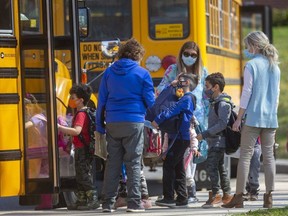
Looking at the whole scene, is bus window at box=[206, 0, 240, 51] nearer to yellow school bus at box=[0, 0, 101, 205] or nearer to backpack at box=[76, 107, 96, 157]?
backpack at box=[76, 107, 96, 157]

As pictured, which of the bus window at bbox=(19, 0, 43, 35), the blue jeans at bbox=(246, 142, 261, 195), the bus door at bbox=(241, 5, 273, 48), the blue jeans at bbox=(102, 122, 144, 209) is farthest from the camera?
the bus door at bbox=(241, 5, 273, 48)

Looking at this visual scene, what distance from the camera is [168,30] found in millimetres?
12539

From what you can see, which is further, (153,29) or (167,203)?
(153,29)

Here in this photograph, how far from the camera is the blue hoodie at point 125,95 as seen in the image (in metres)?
10.1

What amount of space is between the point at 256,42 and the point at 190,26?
6.93 feet

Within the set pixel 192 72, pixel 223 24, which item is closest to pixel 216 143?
pixel 192 72

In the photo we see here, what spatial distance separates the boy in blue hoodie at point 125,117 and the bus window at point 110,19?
238 centimetres

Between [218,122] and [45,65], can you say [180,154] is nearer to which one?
[218,122]

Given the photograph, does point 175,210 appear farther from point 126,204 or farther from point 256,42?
point 256,42

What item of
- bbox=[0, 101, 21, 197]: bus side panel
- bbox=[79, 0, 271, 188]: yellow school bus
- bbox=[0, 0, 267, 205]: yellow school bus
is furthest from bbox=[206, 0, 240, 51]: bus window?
bbox=[0, 101, 21, 197]: bus side panel

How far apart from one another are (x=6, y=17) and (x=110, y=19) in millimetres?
3057

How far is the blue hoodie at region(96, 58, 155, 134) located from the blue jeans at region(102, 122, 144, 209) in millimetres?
79

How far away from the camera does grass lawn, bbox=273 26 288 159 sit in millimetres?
23586

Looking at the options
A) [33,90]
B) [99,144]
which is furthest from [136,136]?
[33,90]
